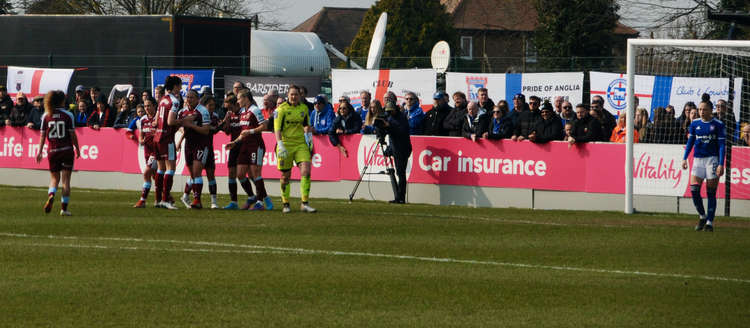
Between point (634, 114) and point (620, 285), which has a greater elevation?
point (634, 114)

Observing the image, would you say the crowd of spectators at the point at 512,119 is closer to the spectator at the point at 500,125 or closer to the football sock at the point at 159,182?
the spectator at the point at 500,125

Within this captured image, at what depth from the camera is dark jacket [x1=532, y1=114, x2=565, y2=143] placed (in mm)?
20250

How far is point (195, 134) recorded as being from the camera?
18.3 metres

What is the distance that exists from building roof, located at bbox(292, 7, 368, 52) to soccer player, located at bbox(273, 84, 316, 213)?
282 feet

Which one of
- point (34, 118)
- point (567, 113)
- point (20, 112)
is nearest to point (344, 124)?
point (567, 113)

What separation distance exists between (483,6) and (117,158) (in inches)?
2638

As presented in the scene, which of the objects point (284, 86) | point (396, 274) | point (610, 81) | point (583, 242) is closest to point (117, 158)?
point (284, 86)

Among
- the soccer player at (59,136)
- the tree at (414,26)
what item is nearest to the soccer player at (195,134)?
the soccer player at (59,136)

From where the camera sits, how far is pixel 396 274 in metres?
11.4

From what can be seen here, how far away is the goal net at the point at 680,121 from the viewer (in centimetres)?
1878

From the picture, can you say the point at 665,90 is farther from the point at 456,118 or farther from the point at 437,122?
the point at 437,122

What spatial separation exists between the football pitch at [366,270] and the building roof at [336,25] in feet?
287

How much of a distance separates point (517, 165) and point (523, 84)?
4.08 m

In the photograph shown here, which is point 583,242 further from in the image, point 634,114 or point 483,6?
point 483,6
